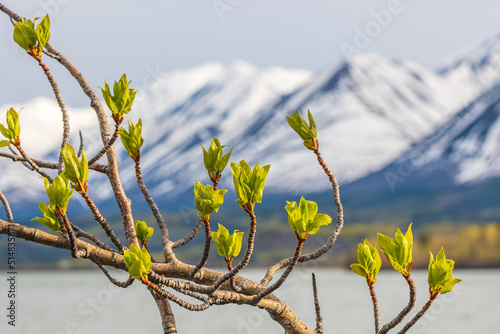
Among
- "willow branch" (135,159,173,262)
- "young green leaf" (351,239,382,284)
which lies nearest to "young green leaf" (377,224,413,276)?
"young green leaf" (351,239,382,284)

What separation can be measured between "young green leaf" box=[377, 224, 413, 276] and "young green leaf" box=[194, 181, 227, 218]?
0.57 metres

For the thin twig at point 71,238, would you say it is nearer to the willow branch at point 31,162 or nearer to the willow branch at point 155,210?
the willow branch at point 155,210

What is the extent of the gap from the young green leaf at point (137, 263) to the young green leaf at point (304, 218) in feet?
1.44

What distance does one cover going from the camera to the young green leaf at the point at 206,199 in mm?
1813

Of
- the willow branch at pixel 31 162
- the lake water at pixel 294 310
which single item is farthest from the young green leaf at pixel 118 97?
the lake water at pixel 294 310

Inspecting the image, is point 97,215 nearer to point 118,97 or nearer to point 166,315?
point 118,97

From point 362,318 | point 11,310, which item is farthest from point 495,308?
point 11,310

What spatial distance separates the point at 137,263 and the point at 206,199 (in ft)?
0.87

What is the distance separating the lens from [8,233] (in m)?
2.31

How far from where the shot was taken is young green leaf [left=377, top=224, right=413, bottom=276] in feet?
6.77

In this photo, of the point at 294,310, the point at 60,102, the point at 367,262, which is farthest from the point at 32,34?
the point at 294,310

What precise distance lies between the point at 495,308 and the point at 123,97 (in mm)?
116042

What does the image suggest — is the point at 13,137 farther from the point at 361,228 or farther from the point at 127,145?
the point at 361,228

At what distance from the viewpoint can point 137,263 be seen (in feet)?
5.94
